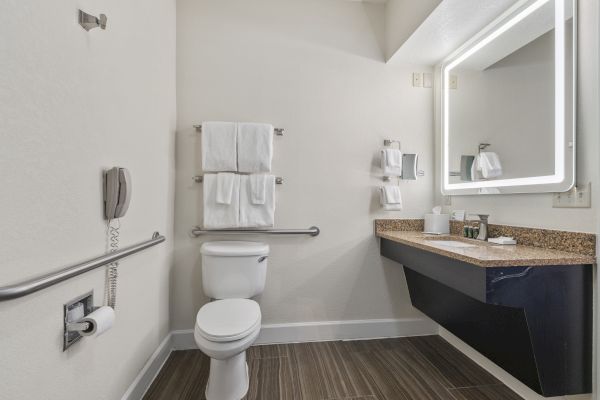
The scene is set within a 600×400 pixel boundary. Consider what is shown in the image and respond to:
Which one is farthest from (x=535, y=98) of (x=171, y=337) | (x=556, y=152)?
(x=171, y=337)

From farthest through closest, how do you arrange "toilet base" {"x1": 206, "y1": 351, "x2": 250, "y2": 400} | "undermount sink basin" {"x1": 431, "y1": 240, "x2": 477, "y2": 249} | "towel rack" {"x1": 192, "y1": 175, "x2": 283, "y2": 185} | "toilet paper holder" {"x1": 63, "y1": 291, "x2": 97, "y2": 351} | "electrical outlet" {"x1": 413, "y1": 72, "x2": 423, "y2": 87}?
1. "electrical outlet" {"x1": 413, "y1": 72, "x2": 423, "y2": 87}
2. "towel rack" {"x1": 192, "y1": 175, "x2": 283, "y2": 185}
3. "undermount sink basin" {"x1": 431, "y1": 240, "x2": 477, "y2": 249}
4. "toilet base" {"x1": 206, "y1": 351, "x2": 250, "y2": 400}
5. "toilet paper holder" {"x1": 63, "y1": 291, "x2": 97, "y2": 351}

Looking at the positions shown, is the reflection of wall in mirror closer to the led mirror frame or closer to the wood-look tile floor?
the led mirror frame

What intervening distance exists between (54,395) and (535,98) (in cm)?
232

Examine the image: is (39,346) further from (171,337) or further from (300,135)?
(300,135)

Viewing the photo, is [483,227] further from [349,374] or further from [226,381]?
[226,381]

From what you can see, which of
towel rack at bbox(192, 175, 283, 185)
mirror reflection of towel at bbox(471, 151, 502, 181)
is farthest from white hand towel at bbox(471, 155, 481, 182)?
towel rack at bbox(192, 175, 283, 185)

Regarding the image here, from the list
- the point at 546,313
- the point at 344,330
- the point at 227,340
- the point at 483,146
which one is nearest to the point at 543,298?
the point at 546,313

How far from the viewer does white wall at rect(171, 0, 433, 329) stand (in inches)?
76.7

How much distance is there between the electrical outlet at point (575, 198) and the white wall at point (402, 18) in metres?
1.18

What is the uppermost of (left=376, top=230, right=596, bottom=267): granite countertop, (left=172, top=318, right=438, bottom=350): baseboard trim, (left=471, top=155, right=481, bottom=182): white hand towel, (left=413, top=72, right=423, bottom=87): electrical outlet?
(left=413, top=72, right=423, bottom=87): electrical outlet

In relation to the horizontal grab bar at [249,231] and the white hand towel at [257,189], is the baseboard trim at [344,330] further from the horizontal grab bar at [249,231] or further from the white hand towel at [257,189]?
the white hand towel at [257,189]

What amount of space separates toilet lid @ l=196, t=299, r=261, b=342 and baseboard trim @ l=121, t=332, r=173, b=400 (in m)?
0.43

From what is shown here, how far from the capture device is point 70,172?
93cm

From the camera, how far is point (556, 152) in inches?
51.9
